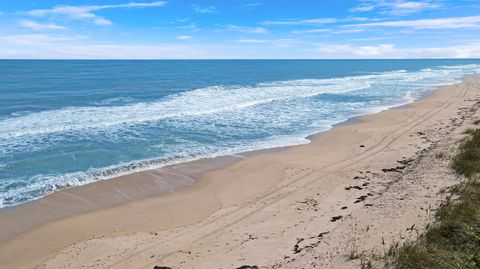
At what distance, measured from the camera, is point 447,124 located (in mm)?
19922

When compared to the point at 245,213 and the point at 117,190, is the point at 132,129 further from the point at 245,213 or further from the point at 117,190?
the point at 245,213

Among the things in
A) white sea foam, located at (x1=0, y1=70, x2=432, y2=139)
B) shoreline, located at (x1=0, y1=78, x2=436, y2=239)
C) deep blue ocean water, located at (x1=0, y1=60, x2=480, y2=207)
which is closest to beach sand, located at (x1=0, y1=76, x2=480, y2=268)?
shoreline, located at (x1=0, y1=78, x2=436, y2=239)

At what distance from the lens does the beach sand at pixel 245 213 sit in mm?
7652

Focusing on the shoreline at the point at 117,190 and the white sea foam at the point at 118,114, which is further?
the white sea foam at the point at 118,114

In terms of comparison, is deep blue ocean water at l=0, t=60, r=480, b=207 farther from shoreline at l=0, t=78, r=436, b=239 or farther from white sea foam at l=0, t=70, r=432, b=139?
shoreline at l=0, t=78, r=436, b=239

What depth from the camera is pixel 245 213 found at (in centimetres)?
990

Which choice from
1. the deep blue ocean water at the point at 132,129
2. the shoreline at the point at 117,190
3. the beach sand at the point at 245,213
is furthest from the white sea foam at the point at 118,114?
the beach sand at the point at 245,213

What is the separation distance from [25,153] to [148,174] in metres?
5.59

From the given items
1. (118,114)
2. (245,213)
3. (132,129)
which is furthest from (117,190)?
(118,114)

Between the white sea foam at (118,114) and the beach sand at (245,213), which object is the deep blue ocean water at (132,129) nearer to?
the white sea foam at (118,114)

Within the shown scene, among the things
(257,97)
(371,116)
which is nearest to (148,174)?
(371,116)

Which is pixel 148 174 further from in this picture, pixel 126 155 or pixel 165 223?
pixel 165 223

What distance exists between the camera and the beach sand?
7.65 m

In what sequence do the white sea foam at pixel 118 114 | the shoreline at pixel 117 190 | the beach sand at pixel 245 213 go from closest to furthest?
the beach sand at pixel 245 213 < the shoreline at pixel 117 190 < the white sea foam at pixel 118 114
